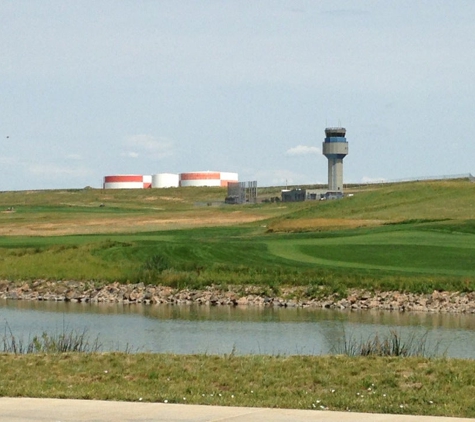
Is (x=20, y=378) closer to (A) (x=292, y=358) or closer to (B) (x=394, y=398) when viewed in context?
(A) (x=292, y=358)

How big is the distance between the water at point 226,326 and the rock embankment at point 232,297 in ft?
4.12

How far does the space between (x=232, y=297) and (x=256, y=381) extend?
2770cm

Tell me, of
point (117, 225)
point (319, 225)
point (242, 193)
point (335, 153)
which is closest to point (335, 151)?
point (335, 153)

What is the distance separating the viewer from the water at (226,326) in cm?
3084

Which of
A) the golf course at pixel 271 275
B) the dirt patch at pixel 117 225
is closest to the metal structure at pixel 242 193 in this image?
the golf course at pixel 271 275

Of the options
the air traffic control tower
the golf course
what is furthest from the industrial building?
the golf course

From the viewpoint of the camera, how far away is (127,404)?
55.4 feet

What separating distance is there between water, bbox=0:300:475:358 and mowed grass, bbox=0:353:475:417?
704cm

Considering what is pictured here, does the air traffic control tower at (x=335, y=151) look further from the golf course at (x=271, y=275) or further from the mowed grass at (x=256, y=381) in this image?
the mowed grass at (x=256, y=381)

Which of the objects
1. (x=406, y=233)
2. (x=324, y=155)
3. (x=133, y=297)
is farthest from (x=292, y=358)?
(x=324, y=155)

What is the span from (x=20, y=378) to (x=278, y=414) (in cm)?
559

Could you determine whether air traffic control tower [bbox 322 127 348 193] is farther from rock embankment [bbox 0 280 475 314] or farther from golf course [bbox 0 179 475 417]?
rock embankment [bbox 0 280 475 314]

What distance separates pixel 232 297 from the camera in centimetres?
4691

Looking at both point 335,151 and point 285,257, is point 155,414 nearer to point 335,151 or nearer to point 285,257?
point 285,257
